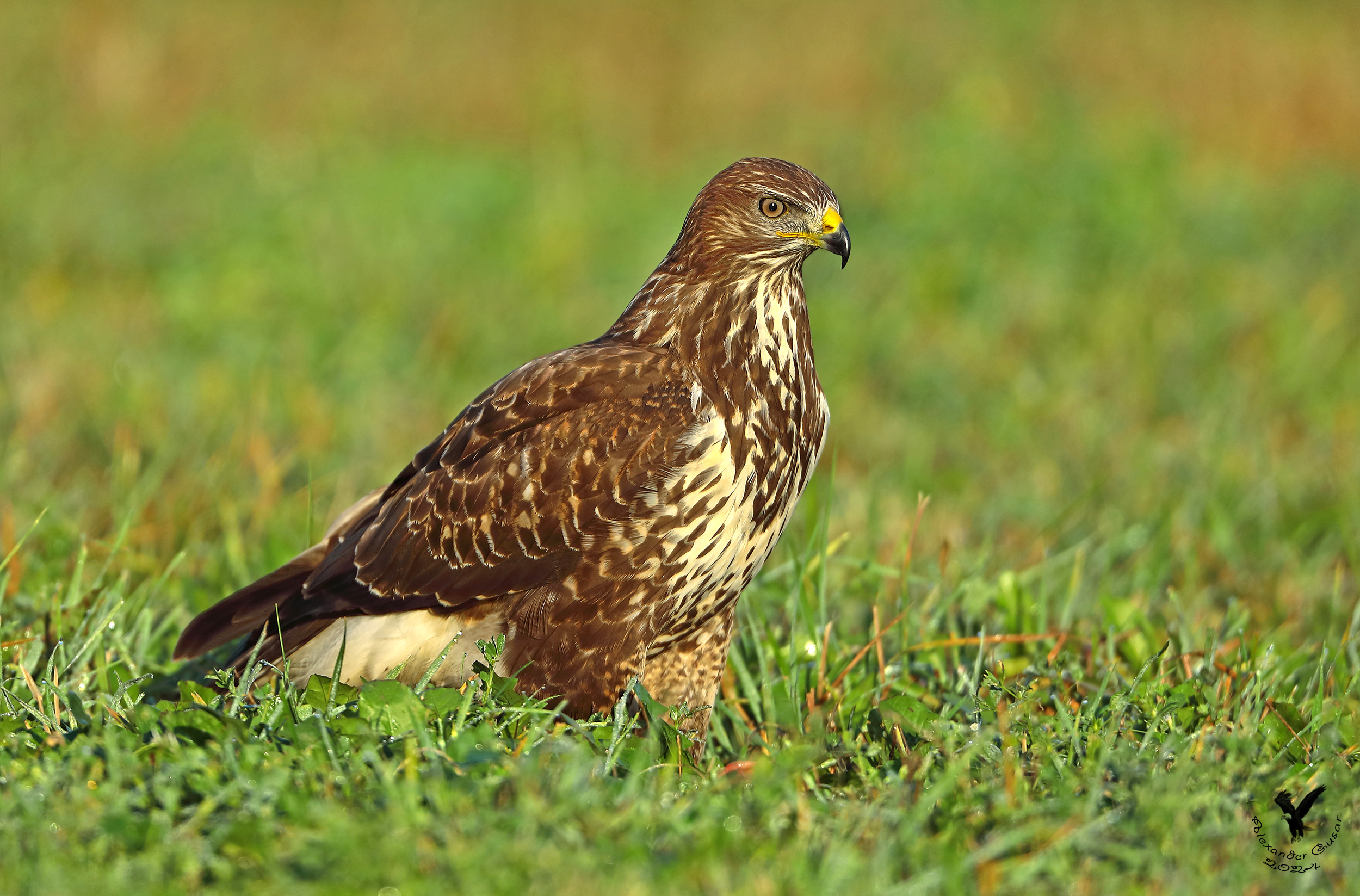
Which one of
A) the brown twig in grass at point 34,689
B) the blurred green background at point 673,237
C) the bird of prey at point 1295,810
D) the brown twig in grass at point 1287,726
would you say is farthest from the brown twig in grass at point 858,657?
the brown twig in grass at point 34,689

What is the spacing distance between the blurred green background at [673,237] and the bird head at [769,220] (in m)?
1.07

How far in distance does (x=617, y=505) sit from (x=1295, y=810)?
1561 mm

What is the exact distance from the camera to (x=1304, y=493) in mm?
5520

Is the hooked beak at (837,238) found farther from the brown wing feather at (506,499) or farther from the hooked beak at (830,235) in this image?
the brown wing feather at (506,499)

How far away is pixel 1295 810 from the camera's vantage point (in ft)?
8.56

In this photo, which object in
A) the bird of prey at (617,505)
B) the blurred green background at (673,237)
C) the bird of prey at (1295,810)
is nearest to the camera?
the bird of prey at (1295,810)

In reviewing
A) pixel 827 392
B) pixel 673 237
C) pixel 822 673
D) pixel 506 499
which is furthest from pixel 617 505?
pixel 673 237

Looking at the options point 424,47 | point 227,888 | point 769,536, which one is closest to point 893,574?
point 769,536

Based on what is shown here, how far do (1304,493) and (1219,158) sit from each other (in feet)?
21.6

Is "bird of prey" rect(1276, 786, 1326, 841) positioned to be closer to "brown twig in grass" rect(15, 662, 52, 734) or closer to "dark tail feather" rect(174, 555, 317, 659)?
"dark tail feather" rect(174, 555, 317, 659)

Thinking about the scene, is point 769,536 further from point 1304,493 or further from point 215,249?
point 215,249

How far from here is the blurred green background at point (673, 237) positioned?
5.23 m

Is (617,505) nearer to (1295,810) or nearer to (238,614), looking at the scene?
(238,614)

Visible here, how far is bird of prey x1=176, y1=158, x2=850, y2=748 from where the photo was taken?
3.24m
